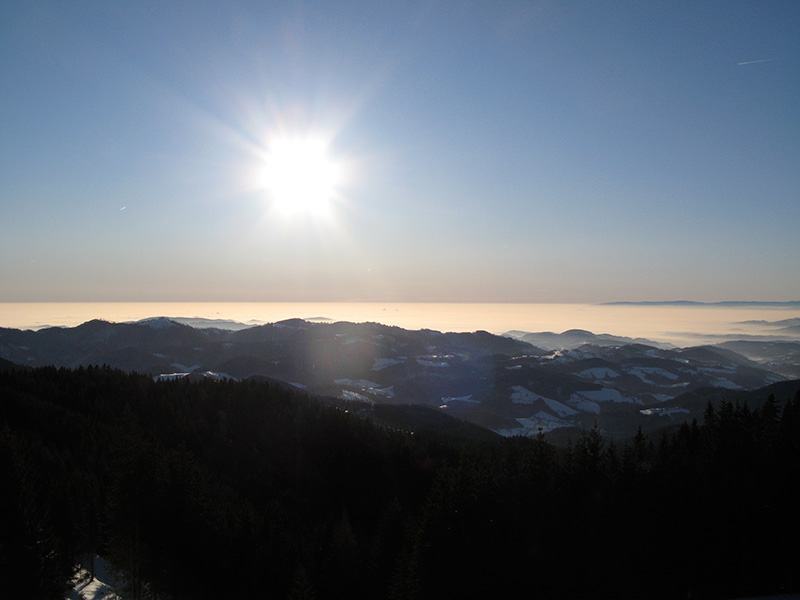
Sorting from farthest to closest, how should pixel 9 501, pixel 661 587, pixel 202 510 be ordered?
pixel 661 587 < pixel 202 510 < pixel 9 501

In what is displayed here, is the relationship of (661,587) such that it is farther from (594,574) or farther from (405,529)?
(405,529)

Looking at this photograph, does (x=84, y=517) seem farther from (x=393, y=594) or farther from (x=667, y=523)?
(x=667, y=523)

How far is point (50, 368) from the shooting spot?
179m

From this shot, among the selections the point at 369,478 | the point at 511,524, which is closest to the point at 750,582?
the point at 511,524

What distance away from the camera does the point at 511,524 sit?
168 ft

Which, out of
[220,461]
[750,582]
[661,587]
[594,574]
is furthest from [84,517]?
[220,461]

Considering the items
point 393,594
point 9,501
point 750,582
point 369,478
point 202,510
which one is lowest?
point 369,478

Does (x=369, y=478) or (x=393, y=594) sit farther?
(x=369, y=478)

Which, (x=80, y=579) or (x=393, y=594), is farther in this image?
(x=80, y=579)

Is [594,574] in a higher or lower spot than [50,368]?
lower

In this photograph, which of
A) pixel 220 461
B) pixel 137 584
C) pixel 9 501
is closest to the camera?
pixel 9 501

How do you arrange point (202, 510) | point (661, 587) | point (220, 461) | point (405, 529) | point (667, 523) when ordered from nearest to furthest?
point (202, 510) → point (661, 587) → point (667, 523) → point (405, 529) → point (220, 461)

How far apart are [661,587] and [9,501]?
5808 centimetres

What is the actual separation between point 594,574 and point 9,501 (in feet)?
166
